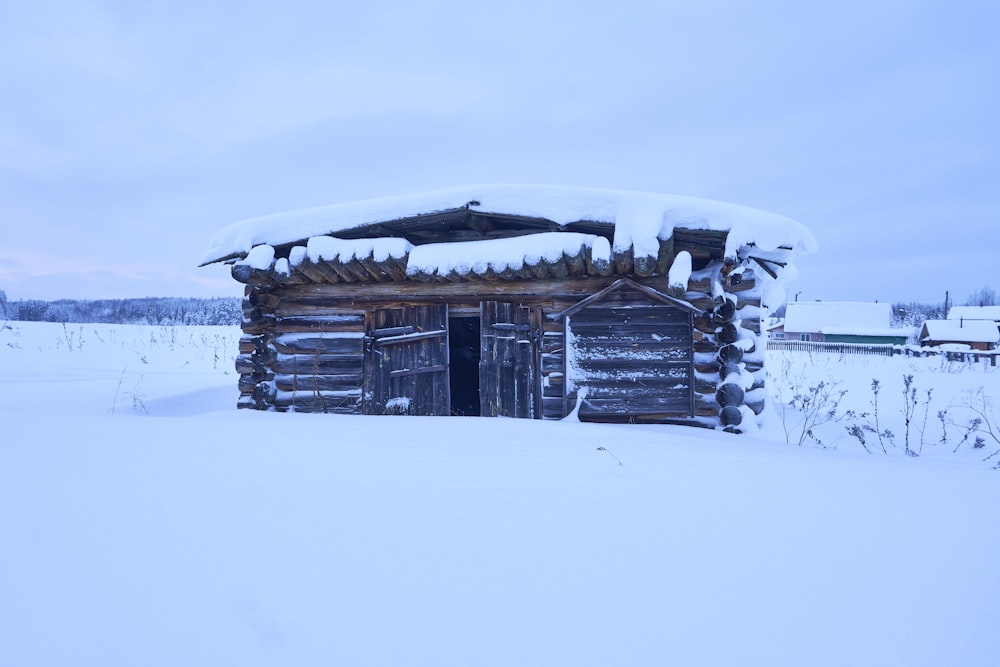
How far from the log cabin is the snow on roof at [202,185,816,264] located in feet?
0.06

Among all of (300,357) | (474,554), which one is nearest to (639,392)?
(300,357)

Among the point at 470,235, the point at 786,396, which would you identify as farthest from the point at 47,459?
the point at 786,396

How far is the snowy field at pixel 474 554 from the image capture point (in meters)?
1.38

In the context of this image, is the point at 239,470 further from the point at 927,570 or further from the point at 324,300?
the point at 324,300

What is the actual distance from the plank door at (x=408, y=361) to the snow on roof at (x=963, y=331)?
45957 mm

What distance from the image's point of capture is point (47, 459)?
2.52 meters

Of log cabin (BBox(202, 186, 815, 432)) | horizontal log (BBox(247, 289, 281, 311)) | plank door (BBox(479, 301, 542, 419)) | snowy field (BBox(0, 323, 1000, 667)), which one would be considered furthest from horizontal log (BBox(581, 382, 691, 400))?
horizontal log (BBox(247, 289, 281, 311))

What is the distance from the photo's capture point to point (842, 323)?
4478 centimetres

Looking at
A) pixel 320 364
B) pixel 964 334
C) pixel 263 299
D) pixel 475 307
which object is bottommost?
pixel 964 334

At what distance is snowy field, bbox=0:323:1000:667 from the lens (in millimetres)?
1380

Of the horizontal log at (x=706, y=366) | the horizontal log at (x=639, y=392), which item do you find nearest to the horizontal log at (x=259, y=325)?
the horizontal log at (x=639, y=392)

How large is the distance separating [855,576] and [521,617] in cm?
119

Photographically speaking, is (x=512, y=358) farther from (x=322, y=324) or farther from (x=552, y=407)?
(x=322, y=324)

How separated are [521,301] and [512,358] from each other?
74cm
